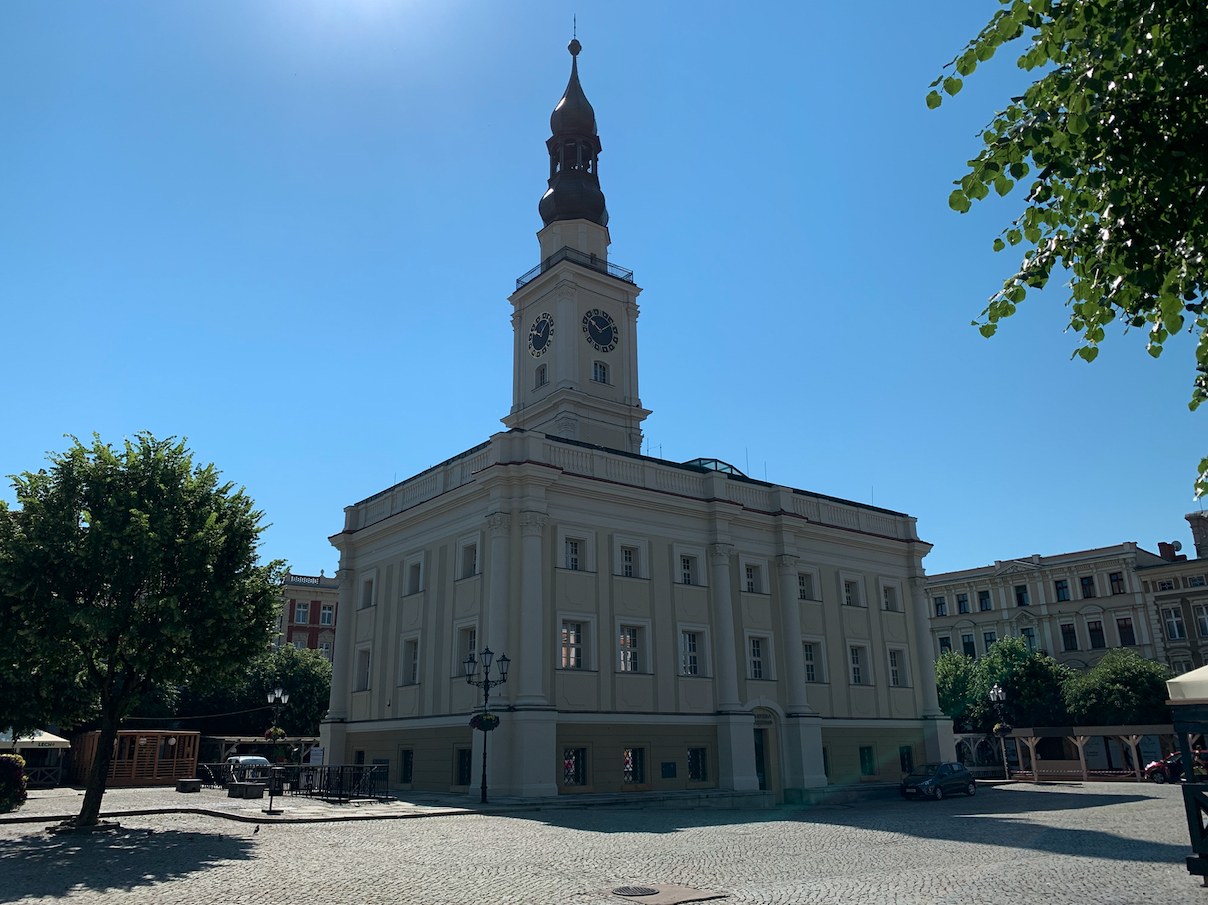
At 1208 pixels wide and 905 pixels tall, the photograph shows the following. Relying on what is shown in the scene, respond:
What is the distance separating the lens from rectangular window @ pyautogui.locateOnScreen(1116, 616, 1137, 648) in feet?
211

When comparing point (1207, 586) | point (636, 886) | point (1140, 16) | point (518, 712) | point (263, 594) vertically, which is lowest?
point (636, 886)

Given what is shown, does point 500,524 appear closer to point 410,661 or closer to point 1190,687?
point 410,661

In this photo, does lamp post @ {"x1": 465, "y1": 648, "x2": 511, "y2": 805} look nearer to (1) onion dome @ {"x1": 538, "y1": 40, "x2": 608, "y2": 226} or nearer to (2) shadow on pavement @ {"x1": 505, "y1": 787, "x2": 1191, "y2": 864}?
(2) shadow on pavement @ {"x1": 505, "y1": 787, "x2": 1191, "y2": 864}

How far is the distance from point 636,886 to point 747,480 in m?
29.7

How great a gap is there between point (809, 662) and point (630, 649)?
10834mm

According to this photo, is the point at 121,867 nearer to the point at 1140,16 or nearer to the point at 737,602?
the point at 1140,16

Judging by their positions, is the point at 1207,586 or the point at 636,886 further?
the point at 1207,586

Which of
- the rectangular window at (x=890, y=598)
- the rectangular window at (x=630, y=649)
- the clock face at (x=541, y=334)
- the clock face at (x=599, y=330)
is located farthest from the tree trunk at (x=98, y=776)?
the rectangular window at (x=890, y=598)

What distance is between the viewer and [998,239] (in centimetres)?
827

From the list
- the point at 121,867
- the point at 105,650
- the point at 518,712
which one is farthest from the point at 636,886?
the point at 518,712

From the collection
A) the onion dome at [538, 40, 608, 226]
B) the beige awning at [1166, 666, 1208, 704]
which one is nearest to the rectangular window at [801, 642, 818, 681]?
the onion dome at [538, 40, 608, 226]

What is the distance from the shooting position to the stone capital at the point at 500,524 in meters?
32.6

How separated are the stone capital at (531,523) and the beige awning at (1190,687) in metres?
22.8

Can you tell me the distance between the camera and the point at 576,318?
147ft
